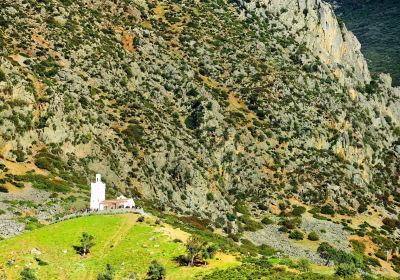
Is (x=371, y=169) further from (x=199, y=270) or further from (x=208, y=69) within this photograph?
(x=199, y=270)

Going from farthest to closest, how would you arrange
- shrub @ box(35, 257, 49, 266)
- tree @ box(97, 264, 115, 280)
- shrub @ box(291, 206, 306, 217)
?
shrub @ box(291, 206, 306, 217) → shrub @ box(35, 257, 49, 266) → tree @ box(97, 264, 115, 280)

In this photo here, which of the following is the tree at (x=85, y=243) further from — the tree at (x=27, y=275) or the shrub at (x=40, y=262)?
the tree at (x=27, y=275)

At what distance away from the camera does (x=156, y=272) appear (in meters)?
44.7

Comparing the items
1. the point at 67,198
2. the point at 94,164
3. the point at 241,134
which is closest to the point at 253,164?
the point at 241,134

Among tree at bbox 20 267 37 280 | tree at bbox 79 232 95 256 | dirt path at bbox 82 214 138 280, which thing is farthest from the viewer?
tree at bbox 79 232 95 256

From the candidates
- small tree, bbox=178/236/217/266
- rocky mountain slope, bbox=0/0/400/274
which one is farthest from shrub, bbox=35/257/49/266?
rocky mountain slope, bbox=0/0/400/274

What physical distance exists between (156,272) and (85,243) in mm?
10319

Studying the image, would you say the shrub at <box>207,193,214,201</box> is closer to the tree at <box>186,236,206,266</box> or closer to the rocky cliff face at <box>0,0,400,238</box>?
the rocky cliff face at <box>0,0,400,238</box>

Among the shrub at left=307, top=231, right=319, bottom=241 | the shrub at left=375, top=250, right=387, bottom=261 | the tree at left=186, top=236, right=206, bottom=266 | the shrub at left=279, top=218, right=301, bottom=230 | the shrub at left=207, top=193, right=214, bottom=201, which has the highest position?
the tree at left=186, top=236, right=206, bottom=266

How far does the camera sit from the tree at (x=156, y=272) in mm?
44688

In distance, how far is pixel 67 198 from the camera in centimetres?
7625

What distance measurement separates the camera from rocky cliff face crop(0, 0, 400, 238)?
96000mm

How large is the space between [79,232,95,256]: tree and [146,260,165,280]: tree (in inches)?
363

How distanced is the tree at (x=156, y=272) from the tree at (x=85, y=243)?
9232 millimetres
